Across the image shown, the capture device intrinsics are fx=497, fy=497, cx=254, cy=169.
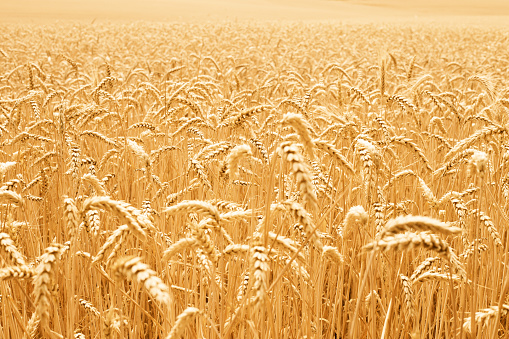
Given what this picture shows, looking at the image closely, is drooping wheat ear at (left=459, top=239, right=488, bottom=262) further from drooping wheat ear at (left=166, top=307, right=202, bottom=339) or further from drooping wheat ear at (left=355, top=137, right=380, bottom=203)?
drooping wheat ear at (left=166, top=307, right=202, bottom=339)

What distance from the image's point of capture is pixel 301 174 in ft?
3.39

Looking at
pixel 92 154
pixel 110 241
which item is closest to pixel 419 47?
pixel 92 154

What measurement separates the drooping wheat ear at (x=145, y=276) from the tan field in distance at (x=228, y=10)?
27.7 meters

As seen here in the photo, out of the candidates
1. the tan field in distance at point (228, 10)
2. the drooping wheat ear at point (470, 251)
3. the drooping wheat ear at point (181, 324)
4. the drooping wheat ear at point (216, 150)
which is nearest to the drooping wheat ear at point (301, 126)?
the drooping wheat ear at point (181, 324)

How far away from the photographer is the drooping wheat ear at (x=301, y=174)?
3.26 feet

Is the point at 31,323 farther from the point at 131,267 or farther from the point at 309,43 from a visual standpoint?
the point at 309,43

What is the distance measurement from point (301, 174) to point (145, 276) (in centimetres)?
37

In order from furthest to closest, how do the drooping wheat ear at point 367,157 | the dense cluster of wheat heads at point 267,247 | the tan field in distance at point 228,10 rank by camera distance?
1. the tan field in distance at point 228,10
2. the drooping wheat ear at point 367,157
3. the dense cluster of wheat heads at point 267,247

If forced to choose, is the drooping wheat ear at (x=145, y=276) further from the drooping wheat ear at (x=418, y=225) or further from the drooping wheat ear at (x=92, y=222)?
the drooping wheat ear at (x=92, y=222)

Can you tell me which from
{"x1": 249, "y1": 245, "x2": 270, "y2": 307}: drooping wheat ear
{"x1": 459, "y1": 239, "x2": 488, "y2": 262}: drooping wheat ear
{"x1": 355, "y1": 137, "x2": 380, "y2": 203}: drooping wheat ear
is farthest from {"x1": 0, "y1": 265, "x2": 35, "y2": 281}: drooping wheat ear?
{"x1": 459, "y1": 239, "x2": 488, "y2": 262}: drooping wheat ear

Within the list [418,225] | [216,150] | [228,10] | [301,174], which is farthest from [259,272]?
[228,10]

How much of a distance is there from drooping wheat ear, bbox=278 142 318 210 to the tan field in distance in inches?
1089

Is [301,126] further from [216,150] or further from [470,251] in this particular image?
[470,251]

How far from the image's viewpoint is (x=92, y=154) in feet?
12.8
